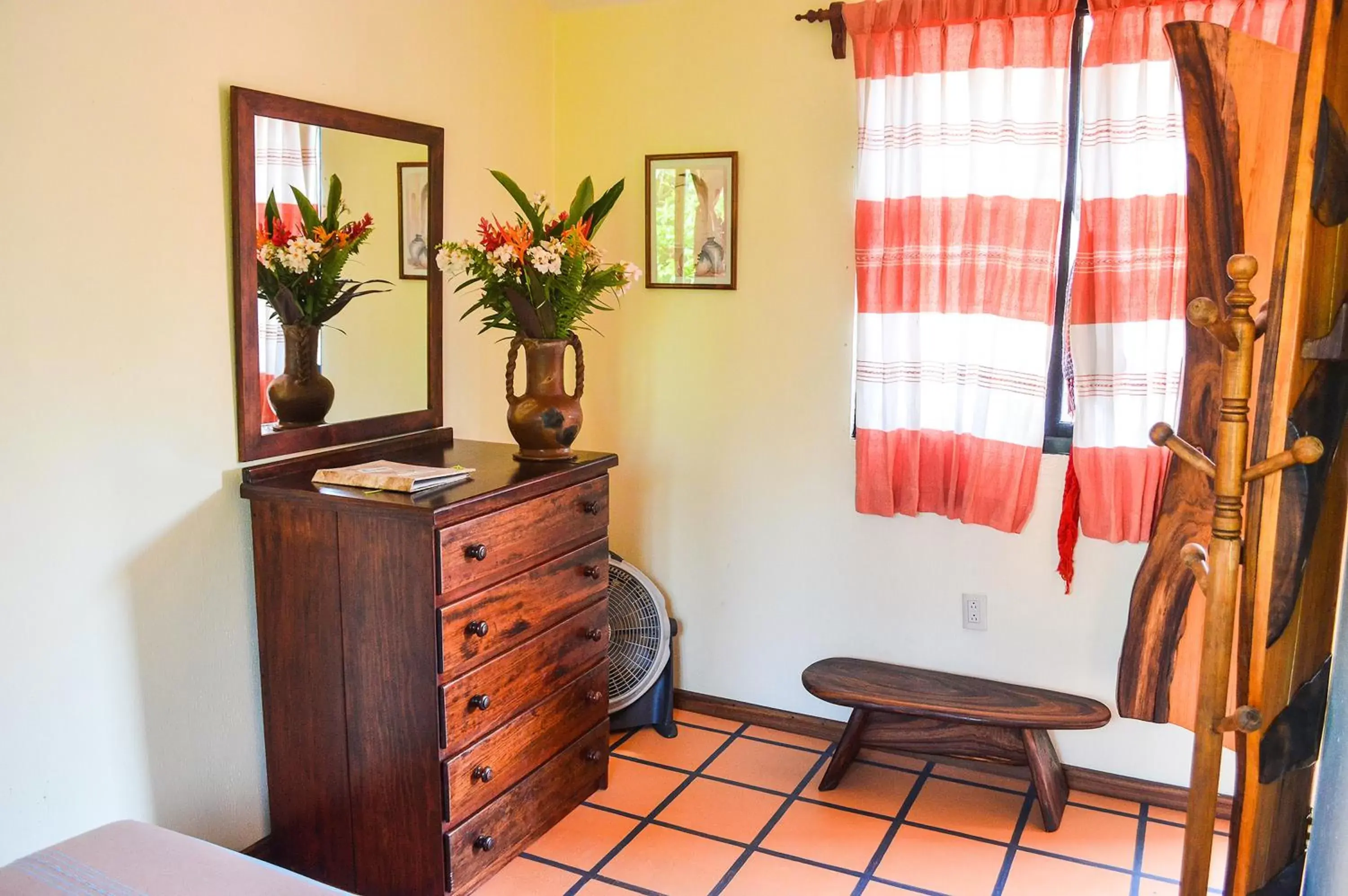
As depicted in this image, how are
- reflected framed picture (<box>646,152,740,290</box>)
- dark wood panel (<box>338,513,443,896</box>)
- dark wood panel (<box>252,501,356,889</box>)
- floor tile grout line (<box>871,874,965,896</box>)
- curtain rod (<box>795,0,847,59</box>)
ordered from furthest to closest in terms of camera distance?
1. reflected framed picture (<box>646,152,740,290</box>)
2. curtain rod (<box>795,0,847,59</box>)
3. floor tile grout line (<box>871,874,965,896</box>)
4. dark wood panel (<box>252,501,356,889</box>)
5. dark wood panel (<box>338,513,443,896</box>)

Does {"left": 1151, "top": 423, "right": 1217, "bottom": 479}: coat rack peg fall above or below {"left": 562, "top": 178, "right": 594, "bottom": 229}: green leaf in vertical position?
below

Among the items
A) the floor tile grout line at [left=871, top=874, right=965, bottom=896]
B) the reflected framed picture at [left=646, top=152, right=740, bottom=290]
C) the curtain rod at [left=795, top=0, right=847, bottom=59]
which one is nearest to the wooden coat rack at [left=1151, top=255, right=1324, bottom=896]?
the floor tile grout line at [left=871, top=874, right=965, bottom=896]

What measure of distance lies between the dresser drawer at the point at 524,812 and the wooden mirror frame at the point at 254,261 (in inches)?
37.6

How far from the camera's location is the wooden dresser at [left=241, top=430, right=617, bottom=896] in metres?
2.29

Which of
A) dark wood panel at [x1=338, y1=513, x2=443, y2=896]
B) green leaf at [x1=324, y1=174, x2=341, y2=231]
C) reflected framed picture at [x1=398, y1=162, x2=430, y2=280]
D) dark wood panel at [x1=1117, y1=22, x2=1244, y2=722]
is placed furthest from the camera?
reflected framed picture at [x1=398, y1=162, x2=430, y2=280]

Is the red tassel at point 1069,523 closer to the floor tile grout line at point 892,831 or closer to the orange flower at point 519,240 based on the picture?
the floor tile grout line at point 892,831

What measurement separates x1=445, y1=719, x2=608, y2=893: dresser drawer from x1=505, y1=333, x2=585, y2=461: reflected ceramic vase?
77cm

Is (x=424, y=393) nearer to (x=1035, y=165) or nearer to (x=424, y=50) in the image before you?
(x=424, y=50)

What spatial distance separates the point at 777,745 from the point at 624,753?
1.53ft

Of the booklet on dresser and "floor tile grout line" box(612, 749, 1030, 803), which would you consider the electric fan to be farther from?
the booklet on dresser

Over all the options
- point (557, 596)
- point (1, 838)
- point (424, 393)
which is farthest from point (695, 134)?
point (1, 838)

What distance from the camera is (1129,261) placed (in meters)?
2.69

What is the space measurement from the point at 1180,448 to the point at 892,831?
5.43 feet

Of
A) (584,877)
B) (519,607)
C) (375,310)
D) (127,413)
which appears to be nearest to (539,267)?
(375,310)
